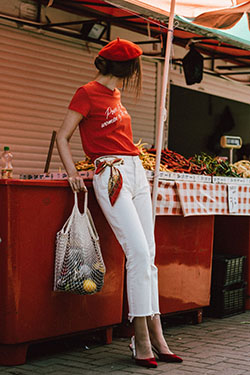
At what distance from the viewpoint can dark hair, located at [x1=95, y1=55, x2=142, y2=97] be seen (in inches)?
193

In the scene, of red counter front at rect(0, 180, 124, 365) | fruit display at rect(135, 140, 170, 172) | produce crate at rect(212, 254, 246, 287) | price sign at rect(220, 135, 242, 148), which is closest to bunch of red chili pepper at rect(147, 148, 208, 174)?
fruit display at rect(135, 140, 170, 172)

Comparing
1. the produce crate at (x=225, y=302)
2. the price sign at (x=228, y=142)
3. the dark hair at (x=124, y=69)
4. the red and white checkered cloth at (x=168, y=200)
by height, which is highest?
the dark hair at (x=124, y=69)

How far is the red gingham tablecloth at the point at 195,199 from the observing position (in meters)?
5.85

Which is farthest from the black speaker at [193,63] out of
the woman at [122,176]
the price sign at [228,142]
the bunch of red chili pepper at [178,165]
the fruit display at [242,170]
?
the woman at [122,176]

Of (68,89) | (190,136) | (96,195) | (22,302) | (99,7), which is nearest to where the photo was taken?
(22,302)

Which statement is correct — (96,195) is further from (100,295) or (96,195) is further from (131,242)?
(100,295)

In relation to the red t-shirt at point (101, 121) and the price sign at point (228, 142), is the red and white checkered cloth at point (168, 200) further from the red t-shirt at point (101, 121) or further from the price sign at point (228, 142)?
the price sign at point (228, 142)

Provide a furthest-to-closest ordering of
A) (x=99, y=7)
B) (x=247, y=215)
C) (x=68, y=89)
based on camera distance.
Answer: (x=68, y=89)
(x=99, y=7)
(x=247, y=215)

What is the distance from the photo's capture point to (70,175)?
15.8 feet

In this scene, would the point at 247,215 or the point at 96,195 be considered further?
the point at 247,215

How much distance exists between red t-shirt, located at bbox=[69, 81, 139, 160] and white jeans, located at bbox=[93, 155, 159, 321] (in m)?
0.09

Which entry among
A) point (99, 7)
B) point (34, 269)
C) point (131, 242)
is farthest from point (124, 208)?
point (99, 7)

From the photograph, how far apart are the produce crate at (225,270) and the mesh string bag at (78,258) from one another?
7.60 ft

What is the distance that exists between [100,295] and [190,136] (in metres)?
6.58
